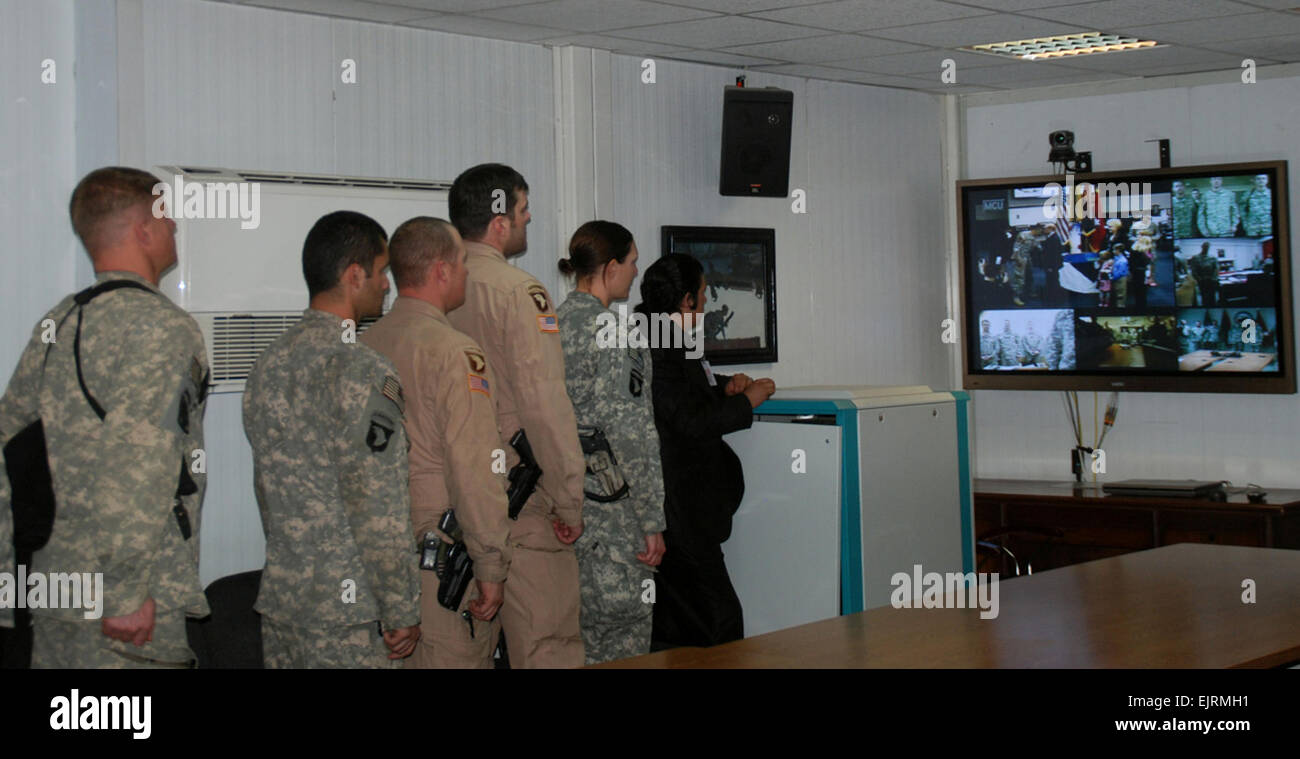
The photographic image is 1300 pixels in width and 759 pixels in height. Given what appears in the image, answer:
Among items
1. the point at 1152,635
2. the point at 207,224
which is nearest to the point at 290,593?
the point at 207,224

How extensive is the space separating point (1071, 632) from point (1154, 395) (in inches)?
154

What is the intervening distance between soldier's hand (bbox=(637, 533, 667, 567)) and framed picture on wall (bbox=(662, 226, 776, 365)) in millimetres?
1774

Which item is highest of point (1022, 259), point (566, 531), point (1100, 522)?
point (1022, 259)

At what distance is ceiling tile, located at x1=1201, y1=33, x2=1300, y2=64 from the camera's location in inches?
199

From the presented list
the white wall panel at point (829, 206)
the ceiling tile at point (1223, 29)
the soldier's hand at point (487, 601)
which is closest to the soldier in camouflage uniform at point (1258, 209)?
the ceiling tile at point (1223, 29)

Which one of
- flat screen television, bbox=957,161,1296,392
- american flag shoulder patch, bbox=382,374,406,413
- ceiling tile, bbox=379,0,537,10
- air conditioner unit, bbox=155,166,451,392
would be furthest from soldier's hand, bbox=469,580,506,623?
flat screen television, bbox=957,161,1296,392

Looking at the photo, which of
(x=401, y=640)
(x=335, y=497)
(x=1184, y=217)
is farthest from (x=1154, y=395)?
(x=335, y=497)

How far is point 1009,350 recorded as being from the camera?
6.06 meters

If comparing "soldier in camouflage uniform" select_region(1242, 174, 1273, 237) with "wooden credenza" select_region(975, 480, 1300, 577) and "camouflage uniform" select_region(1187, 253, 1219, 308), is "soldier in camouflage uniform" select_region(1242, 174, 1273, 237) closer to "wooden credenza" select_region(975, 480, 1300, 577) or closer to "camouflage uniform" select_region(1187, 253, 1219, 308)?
"camouflage uniform" select_region(1187, 253, 1219, 308)

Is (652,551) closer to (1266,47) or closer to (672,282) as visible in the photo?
(672,282)

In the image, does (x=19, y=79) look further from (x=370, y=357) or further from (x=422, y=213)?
(x=370, y=357)
